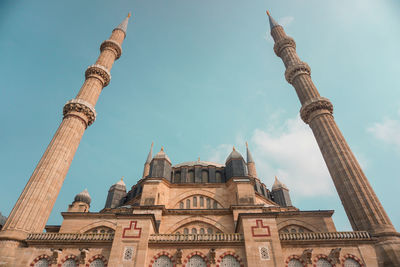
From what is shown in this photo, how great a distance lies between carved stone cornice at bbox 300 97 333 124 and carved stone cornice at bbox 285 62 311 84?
429 centimetres

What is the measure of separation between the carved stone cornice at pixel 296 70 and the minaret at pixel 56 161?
18.8 meters

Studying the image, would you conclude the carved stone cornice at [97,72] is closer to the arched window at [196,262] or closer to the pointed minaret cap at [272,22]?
the arched window at [196,262]

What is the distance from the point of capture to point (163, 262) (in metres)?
13.1

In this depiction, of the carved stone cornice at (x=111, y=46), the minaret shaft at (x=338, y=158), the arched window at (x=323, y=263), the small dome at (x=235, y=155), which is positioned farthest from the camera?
the carved stone cornice at (x=111, y=46)

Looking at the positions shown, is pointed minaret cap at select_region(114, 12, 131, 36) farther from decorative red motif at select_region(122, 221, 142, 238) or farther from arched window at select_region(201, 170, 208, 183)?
Answer: decorative red motif at select_region(122, 221, 142, 238)

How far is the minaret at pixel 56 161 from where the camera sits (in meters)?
15.1

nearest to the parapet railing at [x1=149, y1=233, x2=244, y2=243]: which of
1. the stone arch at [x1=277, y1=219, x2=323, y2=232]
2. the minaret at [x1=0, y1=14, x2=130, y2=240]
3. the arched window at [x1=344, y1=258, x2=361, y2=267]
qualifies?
the arched window at [x1=344, y1=258, x2=361, y2=267]

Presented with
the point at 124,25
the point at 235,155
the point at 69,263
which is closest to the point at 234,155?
the point at 235,155

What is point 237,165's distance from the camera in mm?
23625

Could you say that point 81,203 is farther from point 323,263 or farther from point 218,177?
point 323,263

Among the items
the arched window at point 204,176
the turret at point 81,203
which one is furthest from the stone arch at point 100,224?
the turret at point 81,203

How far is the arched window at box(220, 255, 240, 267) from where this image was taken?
1288 centimetres

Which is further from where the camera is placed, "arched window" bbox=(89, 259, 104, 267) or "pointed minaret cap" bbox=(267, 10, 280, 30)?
"pointed minaret cap" bbox=(267, 10, 280, 30)

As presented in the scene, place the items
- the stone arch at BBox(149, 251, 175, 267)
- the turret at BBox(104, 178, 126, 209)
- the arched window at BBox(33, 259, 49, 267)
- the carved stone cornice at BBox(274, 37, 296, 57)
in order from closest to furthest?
the stone arch at BBox(149, 251, 175, 267)
the arched window at BBox(33, 259, 49, 267)
the turret at BBox(104, 178, 126, 209)
the carved stone cornice at BBox(274, 37, 296, 57)
